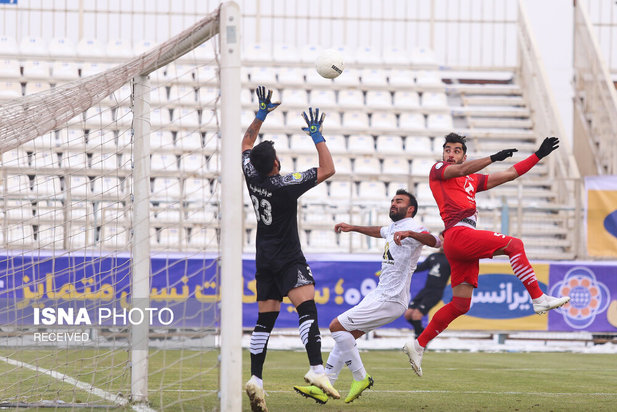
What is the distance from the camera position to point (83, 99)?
7988 millimetres

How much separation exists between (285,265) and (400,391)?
2.17 m

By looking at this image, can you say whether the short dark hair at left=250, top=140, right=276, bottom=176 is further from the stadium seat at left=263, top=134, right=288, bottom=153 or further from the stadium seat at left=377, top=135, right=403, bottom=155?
the stadium seat at left=377, top=135, right=403, bottom=155

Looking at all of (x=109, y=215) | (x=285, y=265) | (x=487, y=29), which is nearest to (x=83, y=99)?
(x=285, y=265)

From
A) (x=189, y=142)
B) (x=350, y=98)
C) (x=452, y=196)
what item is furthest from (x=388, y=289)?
(x=350, y=98)

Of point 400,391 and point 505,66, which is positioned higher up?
point 505,66

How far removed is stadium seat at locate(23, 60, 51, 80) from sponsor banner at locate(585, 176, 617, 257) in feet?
40.8

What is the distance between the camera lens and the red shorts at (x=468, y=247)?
8.32 meters

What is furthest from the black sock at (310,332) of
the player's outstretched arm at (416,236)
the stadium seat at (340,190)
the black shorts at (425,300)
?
the stadium seat at (340,190)

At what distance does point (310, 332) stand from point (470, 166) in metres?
2.15

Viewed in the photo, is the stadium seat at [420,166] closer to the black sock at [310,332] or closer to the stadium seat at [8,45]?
the stadium seat at [8,45]

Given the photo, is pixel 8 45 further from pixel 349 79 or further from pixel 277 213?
pixel 277 213

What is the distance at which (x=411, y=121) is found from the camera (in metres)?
21.8

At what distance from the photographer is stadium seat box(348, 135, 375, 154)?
20969mm

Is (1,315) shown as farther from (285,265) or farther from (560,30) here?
(560,30)
